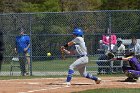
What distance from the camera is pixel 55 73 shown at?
2169 centimetres

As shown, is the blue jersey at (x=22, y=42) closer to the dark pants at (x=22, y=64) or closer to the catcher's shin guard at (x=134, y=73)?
the dark pants at (x=22, y=64)

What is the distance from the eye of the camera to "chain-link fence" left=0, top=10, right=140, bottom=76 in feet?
71.8

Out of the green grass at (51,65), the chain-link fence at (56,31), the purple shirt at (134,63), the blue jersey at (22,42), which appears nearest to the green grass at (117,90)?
the purple shirt at (134,63)

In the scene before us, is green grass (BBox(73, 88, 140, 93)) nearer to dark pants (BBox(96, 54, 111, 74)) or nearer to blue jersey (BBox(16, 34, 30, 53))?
dark pants (BBox(96, 54, 111, 74))

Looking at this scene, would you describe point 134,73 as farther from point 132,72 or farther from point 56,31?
point 56,31

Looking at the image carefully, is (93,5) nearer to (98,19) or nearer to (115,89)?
(98,19)

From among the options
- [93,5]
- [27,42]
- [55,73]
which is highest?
[93,5]

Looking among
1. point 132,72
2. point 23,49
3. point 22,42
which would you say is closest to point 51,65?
point 23,49

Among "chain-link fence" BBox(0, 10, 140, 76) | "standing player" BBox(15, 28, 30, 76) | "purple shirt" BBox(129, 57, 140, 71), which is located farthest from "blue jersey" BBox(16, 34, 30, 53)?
"purple shirt" BBox(129, 57, 140, 71)

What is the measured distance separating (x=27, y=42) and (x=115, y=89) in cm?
758

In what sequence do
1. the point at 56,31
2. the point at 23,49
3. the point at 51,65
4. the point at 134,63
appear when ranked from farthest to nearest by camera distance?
1. the point at 51,65
2. the point at 56,31
3. the point at 23,49
4. the point at 134,63

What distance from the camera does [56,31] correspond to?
22.6m

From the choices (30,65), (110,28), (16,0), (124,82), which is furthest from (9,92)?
(16,0)

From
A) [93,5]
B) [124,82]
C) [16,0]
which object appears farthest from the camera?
[93,5]
